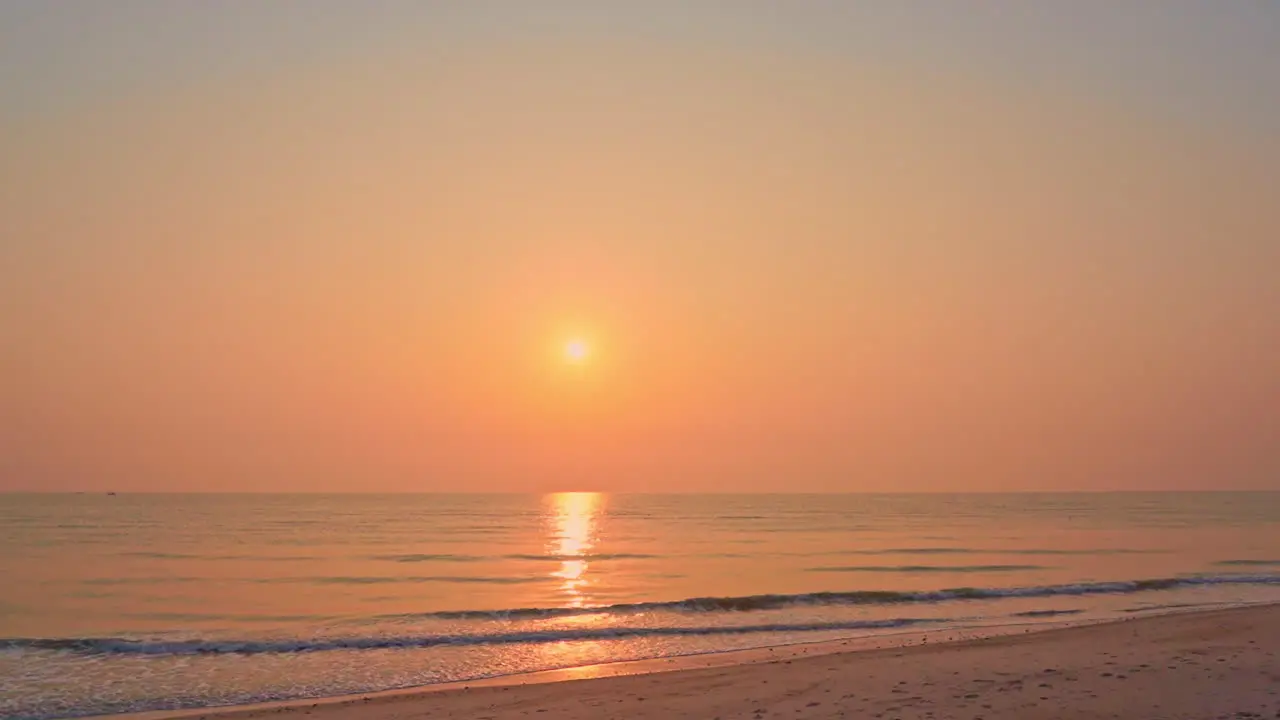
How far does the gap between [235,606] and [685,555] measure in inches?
1195

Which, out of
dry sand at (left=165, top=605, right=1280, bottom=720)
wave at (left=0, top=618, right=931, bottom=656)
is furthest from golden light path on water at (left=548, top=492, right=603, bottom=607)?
dry sand at (left=165, top=605, right=1280, bottom=720)

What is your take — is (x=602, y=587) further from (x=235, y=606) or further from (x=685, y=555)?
(x=685, y=555)

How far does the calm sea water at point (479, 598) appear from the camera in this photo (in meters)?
22.1

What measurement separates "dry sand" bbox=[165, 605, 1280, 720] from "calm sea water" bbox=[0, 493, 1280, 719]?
11.5 ft

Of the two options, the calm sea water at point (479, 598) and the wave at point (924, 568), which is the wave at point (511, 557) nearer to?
the calm sea water at point (479, 598)

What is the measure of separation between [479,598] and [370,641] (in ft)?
37.8

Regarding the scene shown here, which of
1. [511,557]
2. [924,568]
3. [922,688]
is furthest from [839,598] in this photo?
[511,557]

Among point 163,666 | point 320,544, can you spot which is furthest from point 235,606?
point 320,544

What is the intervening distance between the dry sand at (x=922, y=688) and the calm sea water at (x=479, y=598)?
138 inches

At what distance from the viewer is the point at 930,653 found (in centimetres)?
2058

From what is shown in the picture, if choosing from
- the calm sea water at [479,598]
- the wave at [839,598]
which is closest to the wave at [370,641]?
the calm sea water at [479,598]

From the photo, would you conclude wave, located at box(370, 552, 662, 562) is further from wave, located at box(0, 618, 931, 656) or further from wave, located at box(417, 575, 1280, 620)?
wave, located at box(0, 618, 931, 656)

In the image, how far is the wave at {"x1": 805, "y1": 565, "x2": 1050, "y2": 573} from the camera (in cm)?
4753

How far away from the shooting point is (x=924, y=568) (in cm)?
4912
